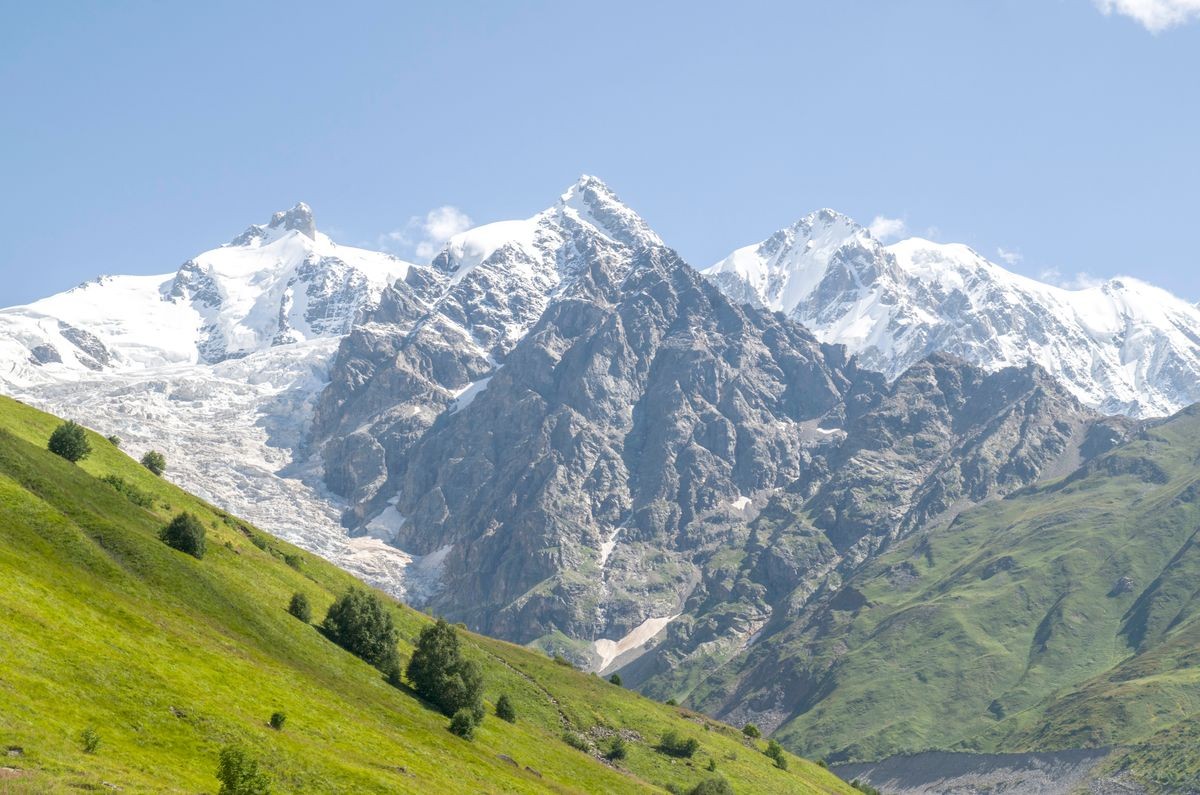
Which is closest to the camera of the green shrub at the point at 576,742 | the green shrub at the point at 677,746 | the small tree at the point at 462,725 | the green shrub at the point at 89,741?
the green shrub at the point at 89,741

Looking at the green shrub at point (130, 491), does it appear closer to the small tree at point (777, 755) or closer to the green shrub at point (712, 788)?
the green shrub at point (712, 788)

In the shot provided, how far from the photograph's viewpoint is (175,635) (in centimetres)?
6675

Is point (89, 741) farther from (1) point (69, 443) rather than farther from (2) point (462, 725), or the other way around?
(1) point (69, 443)

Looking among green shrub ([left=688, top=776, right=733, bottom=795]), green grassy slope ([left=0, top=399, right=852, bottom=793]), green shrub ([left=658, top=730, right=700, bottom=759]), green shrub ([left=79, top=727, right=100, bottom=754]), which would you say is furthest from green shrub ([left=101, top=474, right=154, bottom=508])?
green shrub ([left=658, top=730, right=700, bottom=759])

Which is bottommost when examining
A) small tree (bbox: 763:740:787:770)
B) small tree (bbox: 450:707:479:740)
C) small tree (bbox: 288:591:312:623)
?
small tree (bbox: 450:707:479:740)

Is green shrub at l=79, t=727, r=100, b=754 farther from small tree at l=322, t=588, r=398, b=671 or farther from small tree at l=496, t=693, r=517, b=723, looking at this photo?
small tree at l=496, t=693, r=517, b=723

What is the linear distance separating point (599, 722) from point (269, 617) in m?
46.8

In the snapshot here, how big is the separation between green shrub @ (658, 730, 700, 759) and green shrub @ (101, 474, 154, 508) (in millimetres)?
58137

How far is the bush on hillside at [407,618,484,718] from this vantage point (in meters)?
90.6

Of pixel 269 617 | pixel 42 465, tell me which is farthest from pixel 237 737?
pixel 42 465

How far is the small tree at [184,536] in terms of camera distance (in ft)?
284

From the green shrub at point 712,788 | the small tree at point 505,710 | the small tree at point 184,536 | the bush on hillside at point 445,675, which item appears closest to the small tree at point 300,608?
the small tree at point 184,536

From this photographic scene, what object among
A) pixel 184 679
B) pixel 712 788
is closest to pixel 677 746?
pixel 712 788

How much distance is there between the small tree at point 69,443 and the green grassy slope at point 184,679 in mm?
2154
